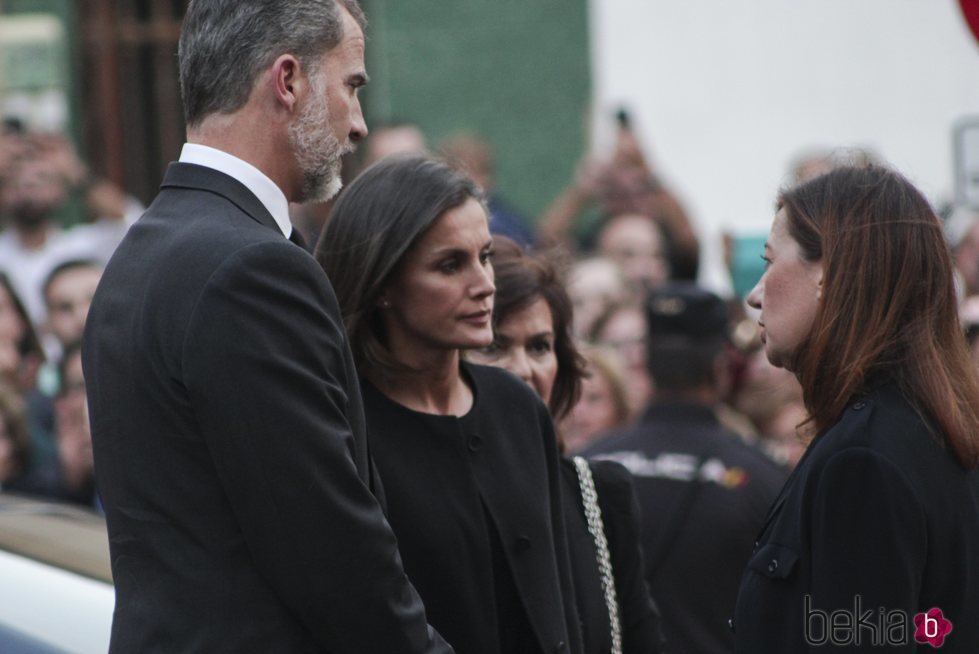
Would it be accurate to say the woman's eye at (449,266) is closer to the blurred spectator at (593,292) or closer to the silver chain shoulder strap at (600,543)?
the silver chain shoulder strap at (600,543)

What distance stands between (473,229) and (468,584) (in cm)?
75

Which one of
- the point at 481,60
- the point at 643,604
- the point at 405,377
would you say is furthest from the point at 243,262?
the point at 481,60

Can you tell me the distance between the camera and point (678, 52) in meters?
12.1

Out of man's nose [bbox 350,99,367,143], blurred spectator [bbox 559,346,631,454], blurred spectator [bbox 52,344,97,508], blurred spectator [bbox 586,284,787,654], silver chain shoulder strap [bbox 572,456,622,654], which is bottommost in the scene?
blurred spectator [bbox 52,344,97,508]

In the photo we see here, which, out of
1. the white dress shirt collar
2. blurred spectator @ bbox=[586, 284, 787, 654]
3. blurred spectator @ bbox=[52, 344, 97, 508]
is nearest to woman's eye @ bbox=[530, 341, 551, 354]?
blurred spectator @ bbox=[586, 284, 787, 654]

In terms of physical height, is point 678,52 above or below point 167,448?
below

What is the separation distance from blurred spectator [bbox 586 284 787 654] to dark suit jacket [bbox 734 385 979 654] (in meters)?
1.91

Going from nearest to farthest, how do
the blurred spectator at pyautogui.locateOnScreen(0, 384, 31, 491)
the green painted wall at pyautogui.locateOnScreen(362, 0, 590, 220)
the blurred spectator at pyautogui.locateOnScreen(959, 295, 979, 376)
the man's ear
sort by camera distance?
the man's ear
the blurred spectator at pyautogui.locateOnScreen(959, 295, 979, 376)
the blurred spectator at pyautogui.locateOnScreen(0, 384, 31, 491)
the green painted wall at pyautogui.locateOnScreen(362, 0, 590, 220)

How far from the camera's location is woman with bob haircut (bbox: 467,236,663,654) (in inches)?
148

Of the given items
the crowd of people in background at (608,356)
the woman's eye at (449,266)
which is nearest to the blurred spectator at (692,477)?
the crowd of people in background at (608,356)

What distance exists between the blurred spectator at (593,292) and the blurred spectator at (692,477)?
2446 mm

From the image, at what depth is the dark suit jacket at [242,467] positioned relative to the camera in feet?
8.66

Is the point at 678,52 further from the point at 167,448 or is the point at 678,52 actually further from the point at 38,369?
the point at 167,448

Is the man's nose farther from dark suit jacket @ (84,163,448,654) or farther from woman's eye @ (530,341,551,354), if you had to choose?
woman's eye @ (530,341,551,354)
